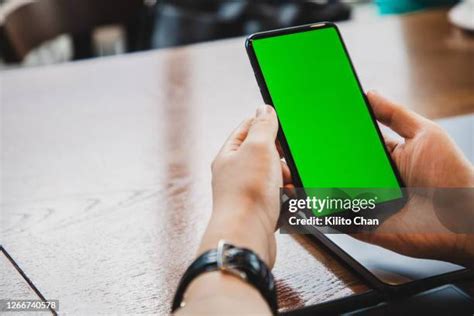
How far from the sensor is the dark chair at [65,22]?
1.28m

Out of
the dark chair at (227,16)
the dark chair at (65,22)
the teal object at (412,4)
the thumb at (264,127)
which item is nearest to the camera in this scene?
the thumb at (264,127)

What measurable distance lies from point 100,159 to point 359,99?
341mm

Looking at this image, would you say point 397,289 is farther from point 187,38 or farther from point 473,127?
point 187,38

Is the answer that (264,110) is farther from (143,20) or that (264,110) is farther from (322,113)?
(143,20)

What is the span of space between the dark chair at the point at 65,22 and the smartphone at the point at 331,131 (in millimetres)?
761

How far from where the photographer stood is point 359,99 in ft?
2.18

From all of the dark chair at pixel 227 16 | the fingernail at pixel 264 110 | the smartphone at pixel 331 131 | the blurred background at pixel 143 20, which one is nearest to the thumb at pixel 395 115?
the smartphone at pixel 331 131

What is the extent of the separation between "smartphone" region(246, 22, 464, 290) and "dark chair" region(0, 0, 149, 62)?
2.50 feet

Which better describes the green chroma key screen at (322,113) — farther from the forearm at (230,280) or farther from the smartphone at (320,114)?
the forearm at (230,280)

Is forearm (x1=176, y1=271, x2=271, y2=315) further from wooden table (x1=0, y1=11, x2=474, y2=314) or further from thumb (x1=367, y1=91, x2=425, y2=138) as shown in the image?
thumb (x1=367, y1=91, x2=425, y2=138)

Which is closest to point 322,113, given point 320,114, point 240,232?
point 320,114

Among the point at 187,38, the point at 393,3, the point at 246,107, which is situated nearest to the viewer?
the point at 246,107

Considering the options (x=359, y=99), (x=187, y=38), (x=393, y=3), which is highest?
(x=359, y=99)

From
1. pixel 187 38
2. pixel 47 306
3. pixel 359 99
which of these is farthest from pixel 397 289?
pixel 187 38
